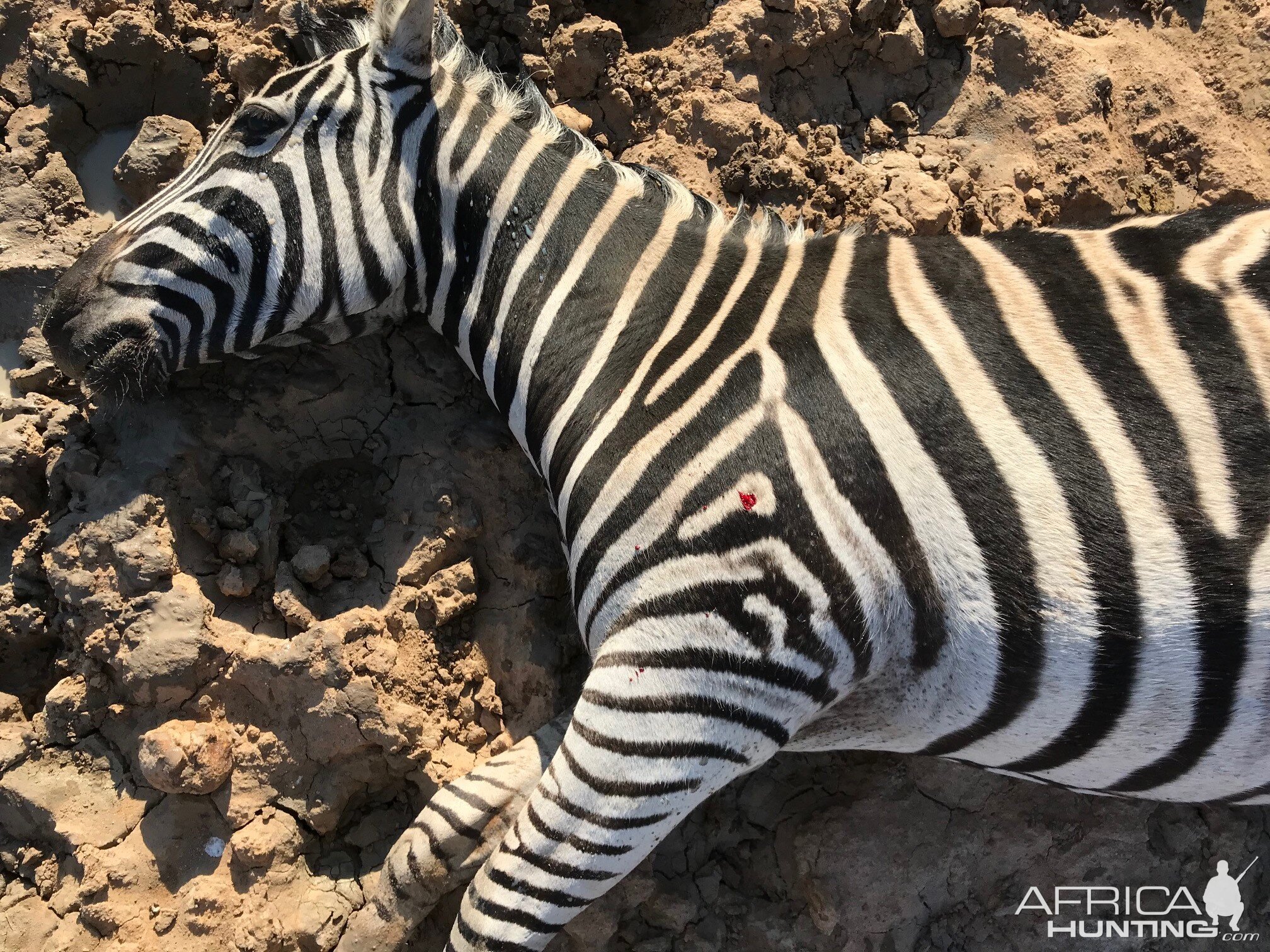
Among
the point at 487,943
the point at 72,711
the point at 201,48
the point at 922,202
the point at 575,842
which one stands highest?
the point at 201,48

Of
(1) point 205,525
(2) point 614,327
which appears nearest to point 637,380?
(2) point 614,327

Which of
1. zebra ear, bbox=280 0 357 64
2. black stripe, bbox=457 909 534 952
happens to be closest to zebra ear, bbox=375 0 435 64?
zebra ear, bbox=280 0 357 64

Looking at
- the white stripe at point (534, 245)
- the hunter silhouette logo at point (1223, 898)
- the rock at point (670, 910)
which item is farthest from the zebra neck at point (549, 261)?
the hunter silhouette logo at point (1223, 898)

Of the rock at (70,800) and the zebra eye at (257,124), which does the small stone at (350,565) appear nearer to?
the rock at (70,800)

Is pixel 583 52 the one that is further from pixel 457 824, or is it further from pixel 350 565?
pixel 457 824

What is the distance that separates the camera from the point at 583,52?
309 cm

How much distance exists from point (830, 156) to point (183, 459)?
2.41 m

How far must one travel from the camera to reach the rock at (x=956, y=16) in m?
3.23

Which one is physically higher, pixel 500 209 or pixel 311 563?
pixel 500 209

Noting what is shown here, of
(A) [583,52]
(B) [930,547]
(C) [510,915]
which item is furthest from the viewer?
(A) [583,52]

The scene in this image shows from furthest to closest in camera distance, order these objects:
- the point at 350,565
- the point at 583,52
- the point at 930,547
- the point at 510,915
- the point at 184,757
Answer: the point at 583,52, the point at 350,565, the point at 184,757, the point at 510,915, the point at 930,547

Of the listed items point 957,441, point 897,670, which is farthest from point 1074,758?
point 957,441

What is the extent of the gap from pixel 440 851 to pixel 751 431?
1542 millimetres

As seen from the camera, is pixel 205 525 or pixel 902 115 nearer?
pixel 205 525
